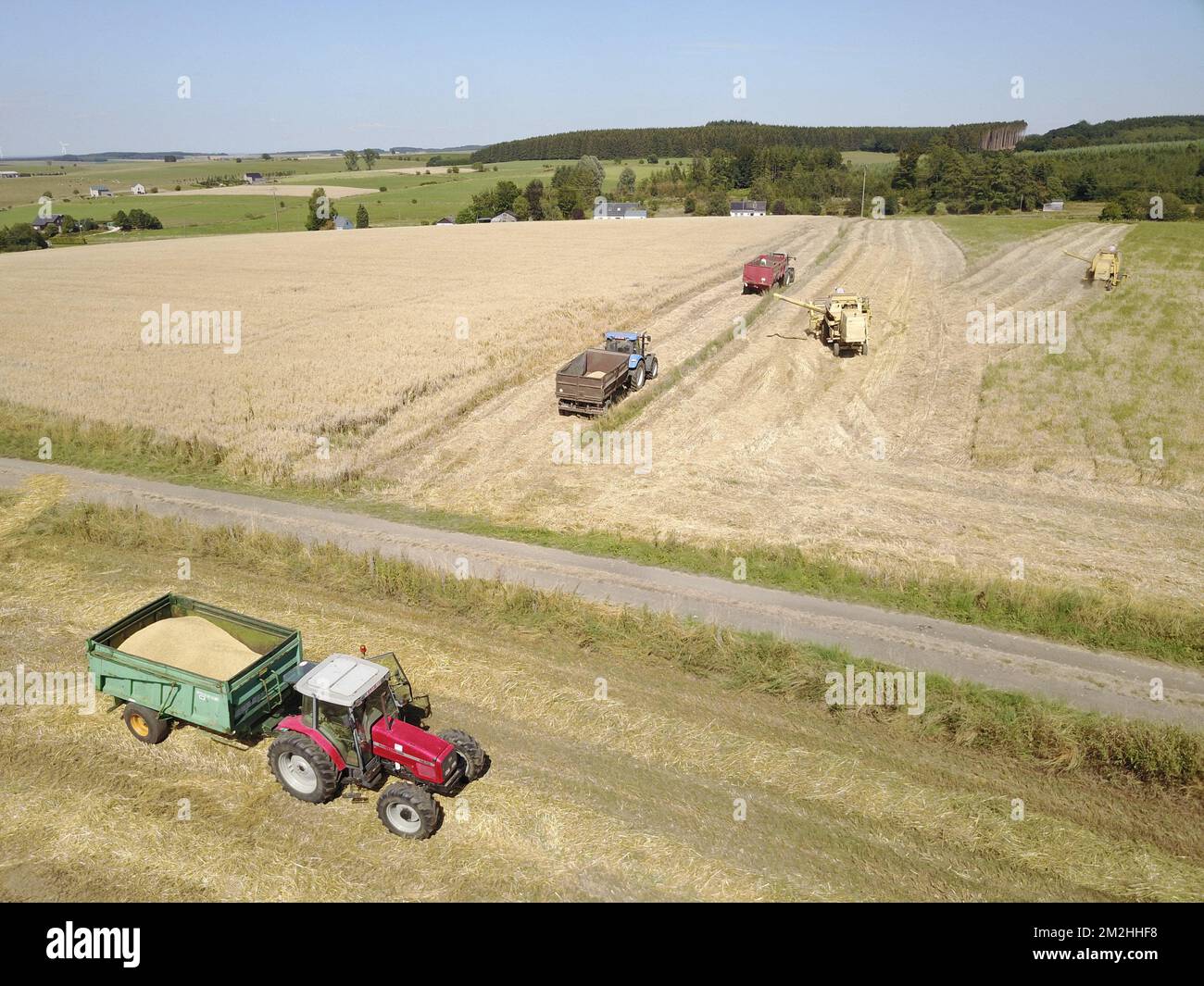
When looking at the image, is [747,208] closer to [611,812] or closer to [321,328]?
[321,328]

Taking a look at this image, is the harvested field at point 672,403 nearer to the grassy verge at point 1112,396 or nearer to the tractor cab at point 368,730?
the grassy verge at point 1112,396

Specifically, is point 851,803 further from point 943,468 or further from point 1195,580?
point 943,468

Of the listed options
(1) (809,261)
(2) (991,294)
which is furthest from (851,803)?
(1) (809,261)

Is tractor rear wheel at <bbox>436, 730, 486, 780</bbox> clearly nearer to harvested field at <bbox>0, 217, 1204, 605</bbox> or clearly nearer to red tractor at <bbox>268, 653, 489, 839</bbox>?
red tractor at <bbox>268, 653, 489, 839</bbox>

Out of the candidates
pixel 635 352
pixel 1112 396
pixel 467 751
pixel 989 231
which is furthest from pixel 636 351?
pixel 989 231

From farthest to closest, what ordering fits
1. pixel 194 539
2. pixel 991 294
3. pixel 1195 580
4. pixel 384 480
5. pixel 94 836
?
pixel 991 294
pixel 384 480
pixel 194 539
pixel 1195 580
pixel 94 836

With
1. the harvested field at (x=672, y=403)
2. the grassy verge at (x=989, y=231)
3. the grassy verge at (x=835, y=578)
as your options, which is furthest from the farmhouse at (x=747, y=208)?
the grassy verge at (x=835, y=578)
